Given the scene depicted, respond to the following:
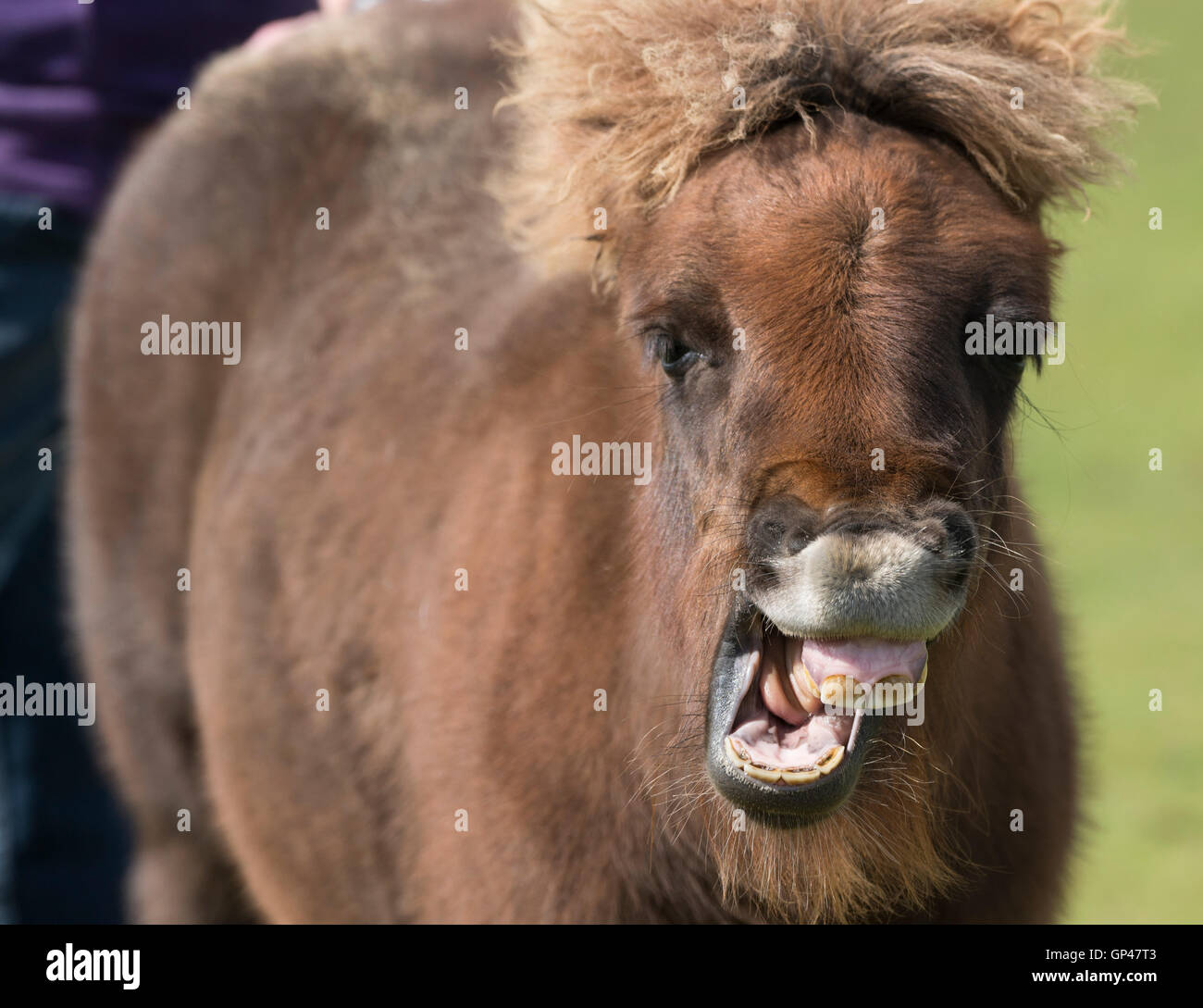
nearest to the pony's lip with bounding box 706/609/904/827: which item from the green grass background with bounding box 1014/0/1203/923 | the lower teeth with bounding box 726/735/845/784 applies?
the lower teeth with bounding box 726/735/845/784

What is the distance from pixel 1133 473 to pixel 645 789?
8.32 meters

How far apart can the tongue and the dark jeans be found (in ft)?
12.2

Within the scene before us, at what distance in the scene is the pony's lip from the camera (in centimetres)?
247

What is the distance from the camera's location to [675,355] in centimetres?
282

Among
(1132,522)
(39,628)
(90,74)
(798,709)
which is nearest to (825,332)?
(798,709)

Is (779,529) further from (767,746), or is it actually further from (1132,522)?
(1132,522)

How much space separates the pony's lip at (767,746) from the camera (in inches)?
97.1

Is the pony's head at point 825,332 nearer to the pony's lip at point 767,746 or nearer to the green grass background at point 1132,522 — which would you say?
the pony's lip at point 767,746

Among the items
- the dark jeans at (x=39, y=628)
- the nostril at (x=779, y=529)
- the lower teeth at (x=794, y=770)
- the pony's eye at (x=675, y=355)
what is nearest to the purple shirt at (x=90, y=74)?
the dark jeans at (x=39, y=628)

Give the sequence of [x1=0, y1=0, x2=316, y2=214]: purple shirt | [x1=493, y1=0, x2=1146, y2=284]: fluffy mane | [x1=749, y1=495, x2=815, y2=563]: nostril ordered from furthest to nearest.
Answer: [x1=0, y1=0, x2=316, y2=214]: purple shirt → [x1=493, y1=0, x2=1146, y2=284]: fluffy mane → [x1=749, y1=495, x2=815, y2=563]: nostril

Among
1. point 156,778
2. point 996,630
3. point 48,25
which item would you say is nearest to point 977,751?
point 996,630

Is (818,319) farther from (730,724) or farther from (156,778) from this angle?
(156,778)

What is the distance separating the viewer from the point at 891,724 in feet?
8.64

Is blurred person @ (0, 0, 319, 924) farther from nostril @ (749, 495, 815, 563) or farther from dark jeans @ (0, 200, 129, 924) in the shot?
nostril @ (749, 495, 815, 563)
